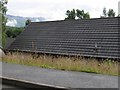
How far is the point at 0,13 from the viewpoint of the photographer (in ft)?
147

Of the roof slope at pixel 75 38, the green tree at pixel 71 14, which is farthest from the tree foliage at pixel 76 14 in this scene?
the roof slope at pixel 75 38

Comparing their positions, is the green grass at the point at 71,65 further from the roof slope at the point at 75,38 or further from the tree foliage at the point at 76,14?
the tree foliage at the point at 76,14

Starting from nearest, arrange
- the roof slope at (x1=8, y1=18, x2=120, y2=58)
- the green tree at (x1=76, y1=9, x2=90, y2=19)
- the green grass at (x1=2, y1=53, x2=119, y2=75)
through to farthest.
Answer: the green grass at (x1=2, y1=53, x2=119, y2=75), the roof slope at (x1=8, y1=18, x2=120, y2=58), the green tree at (x1=76, y1=9, x2=90, y2=19)

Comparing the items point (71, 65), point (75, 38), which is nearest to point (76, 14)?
point (75, 38)

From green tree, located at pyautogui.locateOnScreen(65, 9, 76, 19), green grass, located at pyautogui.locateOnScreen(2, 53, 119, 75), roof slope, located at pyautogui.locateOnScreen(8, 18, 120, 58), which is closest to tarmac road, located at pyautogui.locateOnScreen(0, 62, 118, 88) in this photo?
green grass, located at pyautogui.locateOnScreen(2, 53, 119, 75)

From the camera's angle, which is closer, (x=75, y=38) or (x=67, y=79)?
(x=67, y=79)

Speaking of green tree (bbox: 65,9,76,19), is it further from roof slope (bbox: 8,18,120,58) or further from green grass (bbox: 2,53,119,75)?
green grass (bbox: 2,53,119,75)

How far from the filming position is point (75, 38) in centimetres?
2912

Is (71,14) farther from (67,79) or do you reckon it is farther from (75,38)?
(67,79)

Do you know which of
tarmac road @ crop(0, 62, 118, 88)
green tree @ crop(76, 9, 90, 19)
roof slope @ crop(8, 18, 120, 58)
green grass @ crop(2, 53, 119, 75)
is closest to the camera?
tarmac road @ crop(0, 62, 118, 88)

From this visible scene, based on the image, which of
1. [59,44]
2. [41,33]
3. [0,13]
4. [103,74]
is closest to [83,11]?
[0,13]

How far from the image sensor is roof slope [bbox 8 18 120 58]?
25609 millimetres

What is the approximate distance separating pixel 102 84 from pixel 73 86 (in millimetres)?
869

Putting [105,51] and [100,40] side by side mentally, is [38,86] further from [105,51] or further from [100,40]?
[100,40]
